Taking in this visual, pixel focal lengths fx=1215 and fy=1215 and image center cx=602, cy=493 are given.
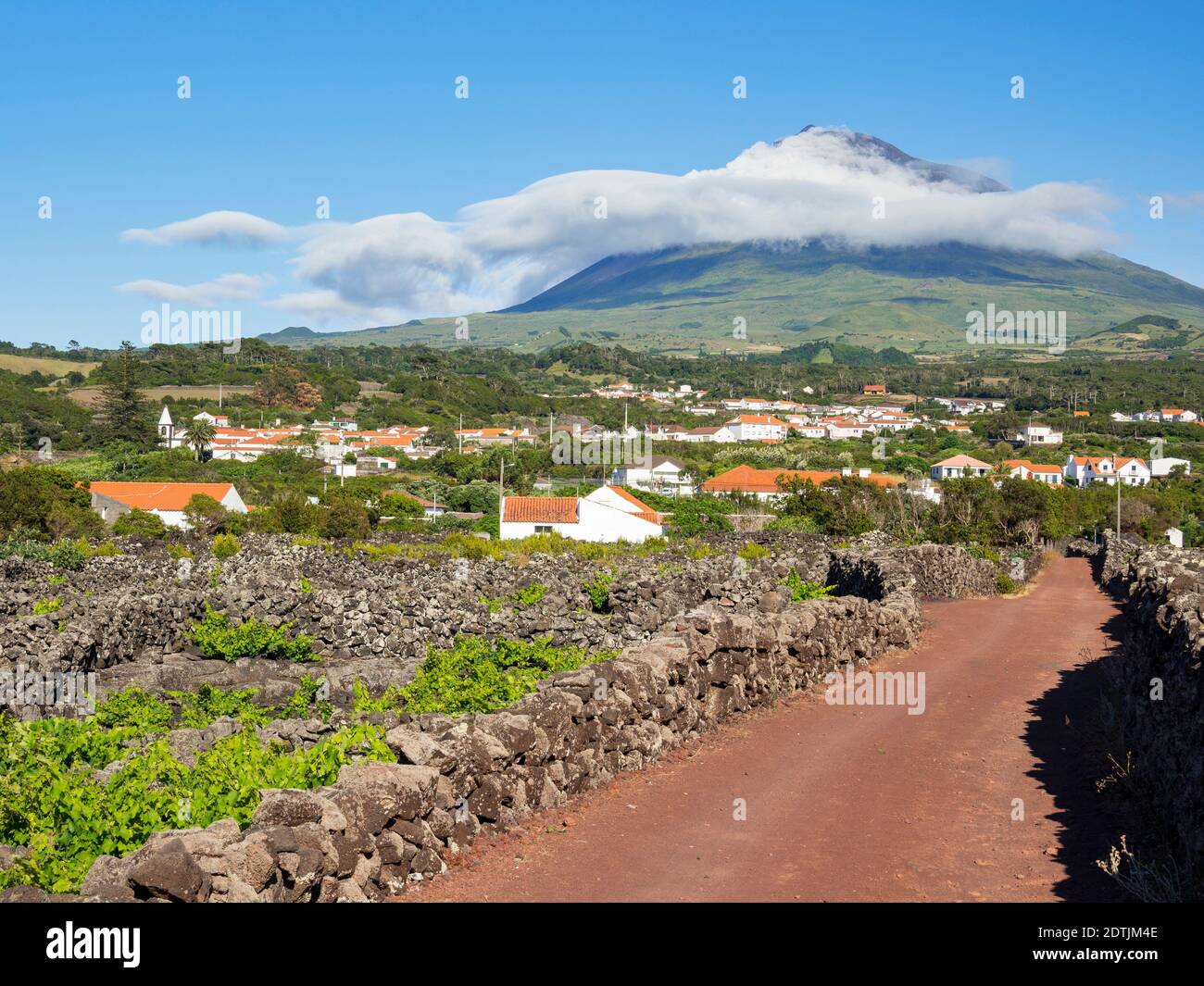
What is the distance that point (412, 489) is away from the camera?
3376 inches

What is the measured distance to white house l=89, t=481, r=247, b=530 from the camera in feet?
194

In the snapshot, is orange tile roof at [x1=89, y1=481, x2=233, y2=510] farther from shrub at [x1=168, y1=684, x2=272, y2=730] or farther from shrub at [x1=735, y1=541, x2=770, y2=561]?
shrub at [x1=168, y1=684, x2=272, y2=730]

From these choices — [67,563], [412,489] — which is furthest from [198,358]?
[67,563]

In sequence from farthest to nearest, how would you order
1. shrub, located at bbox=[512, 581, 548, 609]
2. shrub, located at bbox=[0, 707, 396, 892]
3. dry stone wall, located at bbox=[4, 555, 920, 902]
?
shrub, located at bbox=[512, 581, 548, 609], shrub, located at bbox=[0, 707, 396, 892], dry stone wall, located at bbox=[4, 555, 920, 902]

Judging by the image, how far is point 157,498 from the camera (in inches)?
2422

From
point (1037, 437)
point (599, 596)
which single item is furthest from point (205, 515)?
point (1037, 437)

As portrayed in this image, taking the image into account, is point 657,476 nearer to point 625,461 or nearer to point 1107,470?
point 625,461

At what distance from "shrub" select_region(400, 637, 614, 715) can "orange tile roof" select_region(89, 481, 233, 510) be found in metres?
47.4

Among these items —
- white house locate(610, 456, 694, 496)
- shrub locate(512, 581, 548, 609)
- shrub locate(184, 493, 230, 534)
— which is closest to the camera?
shrub locate(512, 581, 548, 609)

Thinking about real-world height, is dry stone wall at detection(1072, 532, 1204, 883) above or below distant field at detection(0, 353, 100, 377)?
below

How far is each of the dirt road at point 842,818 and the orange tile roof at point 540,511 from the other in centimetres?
4283

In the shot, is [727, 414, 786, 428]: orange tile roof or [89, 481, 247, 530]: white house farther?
[727, 414, 786, 428]: orange tile roof

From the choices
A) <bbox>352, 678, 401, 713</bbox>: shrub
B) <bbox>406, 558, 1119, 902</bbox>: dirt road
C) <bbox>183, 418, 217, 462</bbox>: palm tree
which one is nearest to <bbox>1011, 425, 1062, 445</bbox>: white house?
<bbox>183, 418, 217, 462</bbox>: palm tree
